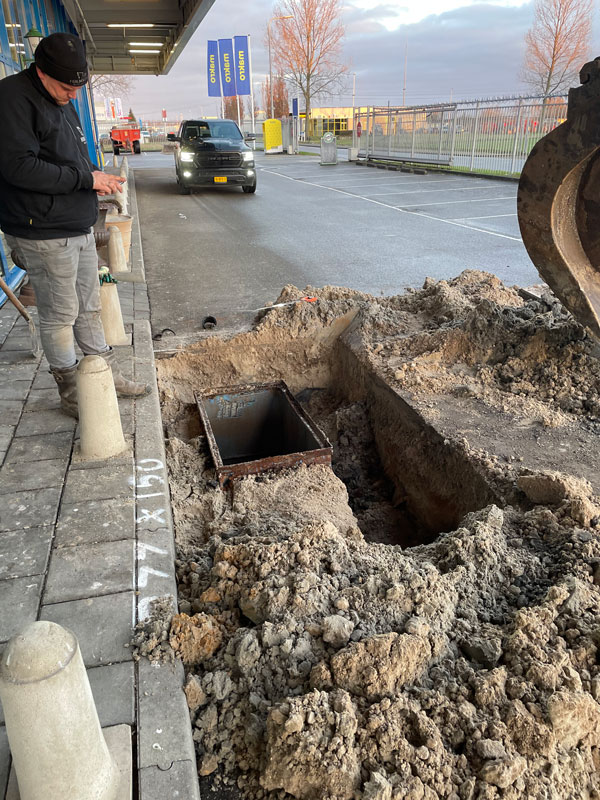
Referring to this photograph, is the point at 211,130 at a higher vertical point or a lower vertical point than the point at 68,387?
higher

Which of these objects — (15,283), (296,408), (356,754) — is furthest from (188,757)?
(15,283)

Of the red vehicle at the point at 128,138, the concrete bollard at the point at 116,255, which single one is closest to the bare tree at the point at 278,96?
the red vehicle at the point at 128,138

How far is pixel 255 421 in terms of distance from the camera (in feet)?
18.4

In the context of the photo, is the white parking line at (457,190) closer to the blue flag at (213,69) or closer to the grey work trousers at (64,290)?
the grey work trousers at (64,290)

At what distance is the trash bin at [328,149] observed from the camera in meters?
26.2

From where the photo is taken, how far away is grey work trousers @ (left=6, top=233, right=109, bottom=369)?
3439mm

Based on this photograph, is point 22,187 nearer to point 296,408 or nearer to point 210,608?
point 210,608

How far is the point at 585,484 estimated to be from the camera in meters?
3.27

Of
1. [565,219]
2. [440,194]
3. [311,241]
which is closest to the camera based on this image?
[565,219]

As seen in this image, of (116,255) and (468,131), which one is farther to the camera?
(468,131)

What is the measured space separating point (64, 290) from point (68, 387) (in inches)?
26.4

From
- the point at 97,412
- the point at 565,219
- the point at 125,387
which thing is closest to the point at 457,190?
the point at 565,219

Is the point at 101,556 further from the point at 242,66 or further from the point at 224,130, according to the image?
the point at 242,66

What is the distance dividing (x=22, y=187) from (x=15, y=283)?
4236mm
